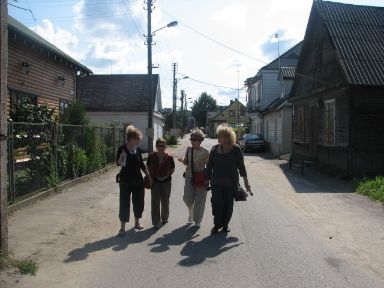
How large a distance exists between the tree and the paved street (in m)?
130

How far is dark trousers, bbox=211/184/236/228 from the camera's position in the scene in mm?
8595

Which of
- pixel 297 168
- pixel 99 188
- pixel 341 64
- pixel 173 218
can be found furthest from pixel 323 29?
pixel 173 218

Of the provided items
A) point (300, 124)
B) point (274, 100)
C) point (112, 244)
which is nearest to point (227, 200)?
point (112, 244)

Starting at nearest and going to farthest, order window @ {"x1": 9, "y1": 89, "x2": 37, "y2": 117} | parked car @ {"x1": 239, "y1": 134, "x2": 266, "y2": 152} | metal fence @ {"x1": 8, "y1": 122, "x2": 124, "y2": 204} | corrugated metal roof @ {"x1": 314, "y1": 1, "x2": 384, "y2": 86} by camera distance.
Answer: metal fence @ {"x1": 8, "y1": 122, "x2": 124, "y2": 204} < window @ {"x1": 9, "y1": 89, "x2": 37, "y2": 117} < corrugated metal roof @ {"x1": 314, "y1": 1, "x2": 384, "y2": 86} < parked car @ {"x1": 239, "y1": 134, "x2": 266, "y2": 152}

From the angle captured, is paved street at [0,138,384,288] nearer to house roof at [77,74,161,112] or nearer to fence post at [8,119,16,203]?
fence post at [8,119,16,203]

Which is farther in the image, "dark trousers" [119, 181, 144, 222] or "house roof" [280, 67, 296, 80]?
"house roof" [280, 67, 296, 80]

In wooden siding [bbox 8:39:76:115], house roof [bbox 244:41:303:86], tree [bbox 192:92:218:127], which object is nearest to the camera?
wooden siding [bbox 8:39:76:115]

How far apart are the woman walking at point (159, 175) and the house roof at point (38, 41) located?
8455 mm

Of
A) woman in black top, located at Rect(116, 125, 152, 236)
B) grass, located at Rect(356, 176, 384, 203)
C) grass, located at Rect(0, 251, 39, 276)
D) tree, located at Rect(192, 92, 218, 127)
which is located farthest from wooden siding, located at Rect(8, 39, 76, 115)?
tree, located at Rect(192, 92, 218, 127)

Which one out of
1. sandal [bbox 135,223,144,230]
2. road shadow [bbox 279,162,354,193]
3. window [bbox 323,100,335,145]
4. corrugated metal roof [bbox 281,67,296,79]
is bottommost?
road shadow [bbox 279,162,354,193]

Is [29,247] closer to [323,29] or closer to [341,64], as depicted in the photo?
[341,64]

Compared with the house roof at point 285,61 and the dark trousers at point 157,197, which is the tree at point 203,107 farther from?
the dark trousers at point 157,197

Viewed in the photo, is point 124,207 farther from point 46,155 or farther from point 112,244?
point 46,155

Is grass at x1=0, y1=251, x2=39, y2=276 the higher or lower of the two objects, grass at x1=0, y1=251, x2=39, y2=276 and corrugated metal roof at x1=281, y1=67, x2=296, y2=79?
the lower
